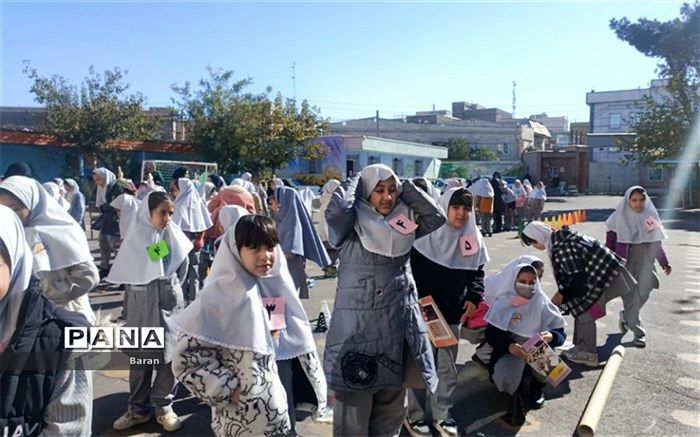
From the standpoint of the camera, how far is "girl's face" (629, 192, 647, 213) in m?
6.65

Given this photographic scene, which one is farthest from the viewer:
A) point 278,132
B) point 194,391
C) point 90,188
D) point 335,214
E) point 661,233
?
point 278,132

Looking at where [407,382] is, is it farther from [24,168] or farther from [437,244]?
[24,168]

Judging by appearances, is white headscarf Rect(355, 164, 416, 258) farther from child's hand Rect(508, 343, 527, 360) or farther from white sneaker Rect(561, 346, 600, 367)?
white sneaker Rect(561, 346, 600, 367)

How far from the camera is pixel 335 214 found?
10.9 ft

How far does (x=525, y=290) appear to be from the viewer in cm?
476

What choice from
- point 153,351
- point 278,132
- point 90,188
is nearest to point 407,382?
point 153,351

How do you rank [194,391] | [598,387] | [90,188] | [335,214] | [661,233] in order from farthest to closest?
[90,188] → [661,233] → [598,387] → [335,214] → [194,391]

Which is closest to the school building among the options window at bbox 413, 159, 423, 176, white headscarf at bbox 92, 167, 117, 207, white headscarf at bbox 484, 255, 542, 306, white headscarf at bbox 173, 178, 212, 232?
window at bbox 413, 159, 423, 176

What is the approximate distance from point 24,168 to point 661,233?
7797mm

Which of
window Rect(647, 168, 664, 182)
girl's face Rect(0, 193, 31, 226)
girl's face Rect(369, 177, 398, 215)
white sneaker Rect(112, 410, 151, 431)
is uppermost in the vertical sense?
girl's face Rect(369, 177, 398, 215)

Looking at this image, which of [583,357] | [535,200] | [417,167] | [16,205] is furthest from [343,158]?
[16,205]

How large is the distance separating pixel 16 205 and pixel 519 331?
11.8 feet

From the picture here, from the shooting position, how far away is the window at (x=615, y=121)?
5222cm

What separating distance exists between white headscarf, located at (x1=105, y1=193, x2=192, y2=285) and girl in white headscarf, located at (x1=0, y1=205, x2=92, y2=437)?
5.81 feet
